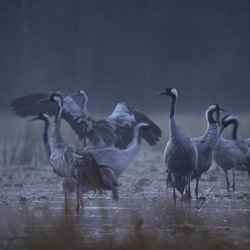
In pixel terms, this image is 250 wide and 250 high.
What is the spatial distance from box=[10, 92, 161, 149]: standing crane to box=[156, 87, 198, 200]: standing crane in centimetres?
87

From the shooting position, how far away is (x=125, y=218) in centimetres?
675

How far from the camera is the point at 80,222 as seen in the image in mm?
6586

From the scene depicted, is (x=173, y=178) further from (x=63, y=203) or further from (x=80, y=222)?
(x=80, y=222)

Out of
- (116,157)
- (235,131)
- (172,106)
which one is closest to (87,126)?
(172,106)

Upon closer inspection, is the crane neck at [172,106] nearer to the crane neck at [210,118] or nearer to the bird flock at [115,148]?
the bird flock at [115,148]

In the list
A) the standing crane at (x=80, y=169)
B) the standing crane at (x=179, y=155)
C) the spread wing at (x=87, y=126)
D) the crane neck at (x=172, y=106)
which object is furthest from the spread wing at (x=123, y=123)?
the standing crane at (x=80, y=169)

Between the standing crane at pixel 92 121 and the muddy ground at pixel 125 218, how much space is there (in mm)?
742

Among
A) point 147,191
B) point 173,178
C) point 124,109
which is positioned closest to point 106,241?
point 173,178

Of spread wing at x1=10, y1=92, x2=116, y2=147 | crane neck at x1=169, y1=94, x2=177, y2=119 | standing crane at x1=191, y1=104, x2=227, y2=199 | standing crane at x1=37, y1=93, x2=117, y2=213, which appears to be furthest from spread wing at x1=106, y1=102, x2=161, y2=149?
standing crane at x1=37, y1=93, x2=117, y2=213

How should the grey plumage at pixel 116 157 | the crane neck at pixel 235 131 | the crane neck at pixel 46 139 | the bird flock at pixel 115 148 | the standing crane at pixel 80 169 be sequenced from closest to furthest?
the standing crane at pixel 80 169 → the bird flock at pixel 115 148 → the grey plumage at pixel 116 157 → the crane neck at pixel 235 131 → the crane neck at pixel 46 139

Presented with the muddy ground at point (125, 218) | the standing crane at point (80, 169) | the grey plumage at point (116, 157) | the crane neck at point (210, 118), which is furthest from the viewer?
the crane neck at point (210, 118)

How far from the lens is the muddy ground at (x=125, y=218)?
5265mm

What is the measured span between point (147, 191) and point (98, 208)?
163cm

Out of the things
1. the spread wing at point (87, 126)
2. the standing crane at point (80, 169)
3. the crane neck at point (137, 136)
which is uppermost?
the spread wing at point (87, 126)
